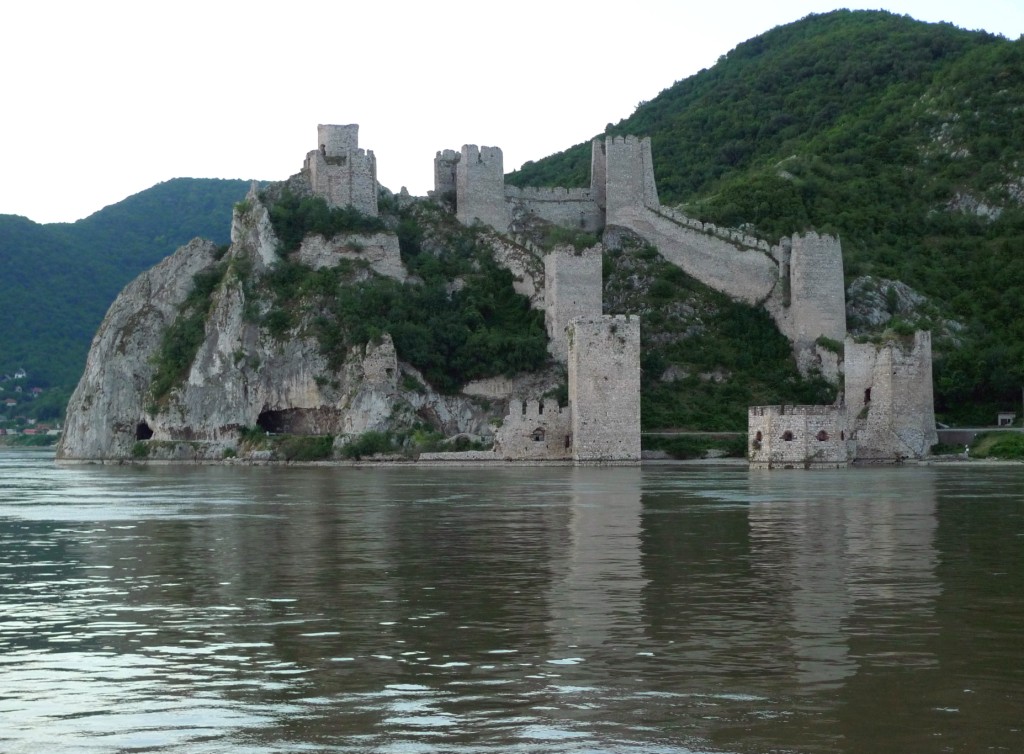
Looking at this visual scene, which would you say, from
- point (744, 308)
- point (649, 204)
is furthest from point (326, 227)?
point (744, 308)

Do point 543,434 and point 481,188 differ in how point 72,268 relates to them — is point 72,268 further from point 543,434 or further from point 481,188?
point 543,434

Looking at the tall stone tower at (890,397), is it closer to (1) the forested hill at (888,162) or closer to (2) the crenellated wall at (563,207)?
(1) the forested hill at (888,162)

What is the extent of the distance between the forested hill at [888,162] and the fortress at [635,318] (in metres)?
4.06

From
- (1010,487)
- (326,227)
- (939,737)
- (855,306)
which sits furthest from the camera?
(326,227)

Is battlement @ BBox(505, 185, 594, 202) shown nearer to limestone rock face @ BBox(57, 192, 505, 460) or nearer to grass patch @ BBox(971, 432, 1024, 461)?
limestone rock face @ BBox(57, 192, 505, 460)

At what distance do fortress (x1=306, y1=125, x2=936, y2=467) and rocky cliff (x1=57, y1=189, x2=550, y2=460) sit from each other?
367 cm

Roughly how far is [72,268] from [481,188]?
79147 mm

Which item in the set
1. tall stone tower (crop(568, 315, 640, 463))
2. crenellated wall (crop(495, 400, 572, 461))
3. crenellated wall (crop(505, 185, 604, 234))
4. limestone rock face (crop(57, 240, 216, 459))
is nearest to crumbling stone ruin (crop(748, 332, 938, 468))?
tall stone tower (crop(568, 315, 640, 463))

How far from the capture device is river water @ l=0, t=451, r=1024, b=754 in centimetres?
1112

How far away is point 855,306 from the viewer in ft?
228

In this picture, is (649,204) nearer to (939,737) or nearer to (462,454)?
(462,454)

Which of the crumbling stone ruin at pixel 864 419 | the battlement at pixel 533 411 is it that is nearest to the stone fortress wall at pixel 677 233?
the crumbling stone ruin at pixel 864 419

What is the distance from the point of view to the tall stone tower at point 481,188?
7512cm

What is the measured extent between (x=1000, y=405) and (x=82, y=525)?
44.5m
